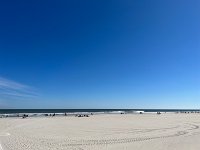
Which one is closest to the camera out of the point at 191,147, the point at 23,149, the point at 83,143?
the point at 23,149

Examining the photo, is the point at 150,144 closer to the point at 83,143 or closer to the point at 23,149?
the point at 83,143

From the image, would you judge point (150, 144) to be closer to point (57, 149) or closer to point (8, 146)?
point (57, 149)

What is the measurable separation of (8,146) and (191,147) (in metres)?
11.9

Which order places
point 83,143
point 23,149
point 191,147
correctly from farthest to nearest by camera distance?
1. point 83,143
2. point 191,147
3. point 23,149

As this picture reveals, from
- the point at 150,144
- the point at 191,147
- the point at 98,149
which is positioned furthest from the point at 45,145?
the point at 191,147

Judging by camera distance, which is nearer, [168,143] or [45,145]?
[45,145]

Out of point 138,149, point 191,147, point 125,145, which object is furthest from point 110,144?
point 191,147

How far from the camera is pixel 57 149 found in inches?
596

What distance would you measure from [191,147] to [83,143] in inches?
286

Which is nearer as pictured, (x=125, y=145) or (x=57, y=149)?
(x=57, y=149)

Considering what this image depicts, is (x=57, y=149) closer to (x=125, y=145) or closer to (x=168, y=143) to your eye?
(x=125, y=145)

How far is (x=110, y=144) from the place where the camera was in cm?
1717

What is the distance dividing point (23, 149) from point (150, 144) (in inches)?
332

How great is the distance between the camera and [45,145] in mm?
16500
